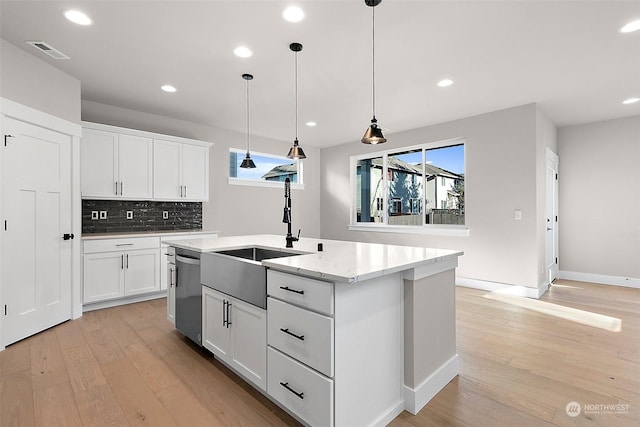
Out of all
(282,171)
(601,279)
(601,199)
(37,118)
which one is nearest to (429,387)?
(37,118)

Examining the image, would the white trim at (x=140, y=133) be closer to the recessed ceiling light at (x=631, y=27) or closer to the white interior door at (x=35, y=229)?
the white interior door at (x=35, y=229)

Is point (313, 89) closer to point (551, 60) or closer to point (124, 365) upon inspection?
point (551, 60)

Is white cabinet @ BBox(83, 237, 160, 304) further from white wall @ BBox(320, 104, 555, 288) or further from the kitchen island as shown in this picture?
white wall @ BBox(320, 104, 555, 288)

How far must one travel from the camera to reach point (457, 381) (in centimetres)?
221

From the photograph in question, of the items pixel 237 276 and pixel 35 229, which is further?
pixel 35 229

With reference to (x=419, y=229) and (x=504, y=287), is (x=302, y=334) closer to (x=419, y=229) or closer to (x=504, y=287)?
(x=504, y=287)

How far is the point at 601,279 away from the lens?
509 centimetres

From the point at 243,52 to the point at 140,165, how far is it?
2363 mm

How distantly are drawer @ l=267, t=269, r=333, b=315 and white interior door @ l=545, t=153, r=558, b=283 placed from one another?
15.1 ft

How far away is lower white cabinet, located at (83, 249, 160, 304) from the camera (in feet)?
12.1

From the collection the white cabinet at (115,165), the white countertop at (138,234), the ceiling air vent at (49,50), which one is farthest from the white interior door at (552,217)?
the ceiling air vent at (49,50)

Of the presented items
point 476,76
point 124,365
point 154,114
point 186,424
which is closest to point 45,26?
point 154,114

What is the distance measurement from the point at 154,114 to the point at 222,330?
3789 mm

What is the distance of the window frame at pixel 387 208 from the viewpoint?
5.02m
